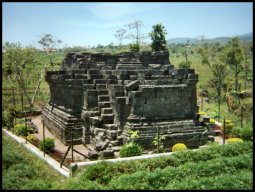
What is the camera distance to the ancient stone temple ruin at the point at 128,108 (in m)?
15.9

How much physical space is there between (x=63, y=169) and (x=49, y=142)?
136 inches

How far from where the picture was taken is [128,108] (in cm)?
1631

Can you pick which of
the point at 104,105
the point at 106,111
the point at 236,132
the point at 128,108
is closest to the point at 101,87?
the point at 104,105

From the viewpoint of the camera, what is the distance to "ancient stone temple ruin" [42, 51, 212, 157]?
1585 centimetres

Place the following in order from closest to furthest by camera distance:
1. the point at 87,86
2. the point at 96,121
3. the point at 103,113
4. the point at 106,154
Answer: the point at 106,154, the point at 96,121, the point at 103,113, the point at 87,86

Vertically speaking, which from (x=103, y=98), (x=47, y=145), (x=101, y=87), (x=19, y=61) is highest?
(x=19, y=61)

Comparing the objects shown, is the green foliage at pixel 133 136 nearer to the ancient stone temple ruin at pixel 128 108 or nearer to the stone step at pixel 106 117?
the ancient stone temple ruin at pixel 128 108

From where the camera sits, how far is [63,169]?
40.7 feet

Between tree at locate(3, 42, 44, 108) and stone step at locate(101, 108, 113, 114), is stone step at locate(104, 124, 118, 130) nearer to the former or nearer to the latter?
stone step at locate(101, 108, 113, 114)

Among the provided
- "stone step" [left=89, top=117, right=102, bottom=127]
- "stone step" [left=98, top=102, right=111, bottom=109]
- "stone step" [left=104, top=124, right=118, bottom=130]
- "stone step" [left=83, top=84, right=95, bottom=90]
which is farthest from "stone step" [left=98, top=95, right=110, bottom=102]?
"stone step" [left=104, top=124, right=118, bottom=130]

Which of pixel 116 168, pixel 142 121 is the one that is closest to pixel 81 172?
pixel 116 168

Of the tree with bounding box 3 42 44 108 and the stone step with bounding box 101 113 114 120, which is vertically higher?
the tree with bounding box 3 42 44 108

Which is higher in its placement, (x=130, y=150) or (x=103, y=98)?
(x=103, y=98)

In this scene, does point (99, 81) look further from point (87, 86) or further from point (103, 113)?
point (103, 113)
